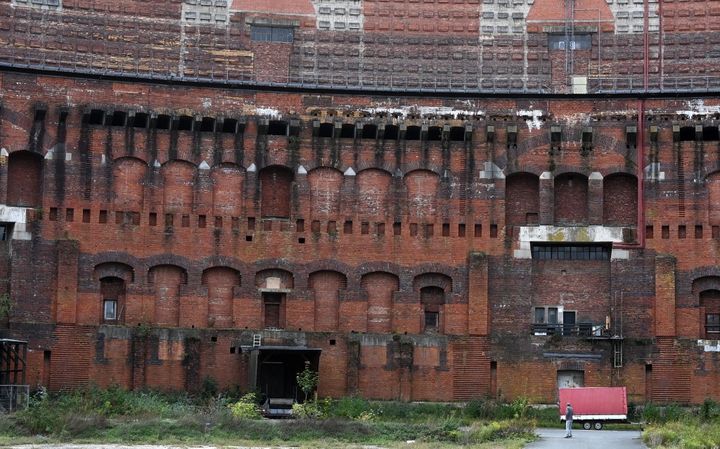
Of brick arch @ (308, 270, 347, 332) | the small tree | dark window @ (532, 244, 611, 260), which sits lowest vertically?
the small tree

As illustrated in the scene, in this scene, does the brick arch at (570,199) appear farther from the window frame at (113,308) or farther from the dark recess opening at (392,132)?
the window frame at (113,308)

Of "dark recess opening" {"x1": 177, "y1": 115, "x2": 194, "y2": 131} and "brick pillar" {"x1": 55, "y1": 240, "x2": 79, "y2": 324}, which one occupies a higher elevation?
"dark recess opening" {"x1": 177, "y1": 115, "x2": 194, "y2": 131}

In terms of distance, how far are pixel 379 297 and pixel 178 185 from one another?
31.9ft

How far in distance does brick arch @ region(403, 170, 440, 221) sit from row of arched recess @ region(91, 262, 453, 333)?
105 inches

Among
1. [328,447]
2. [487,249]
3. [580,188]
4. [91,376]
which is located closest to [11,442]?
[328,447]

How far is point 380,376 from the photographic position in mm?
65500

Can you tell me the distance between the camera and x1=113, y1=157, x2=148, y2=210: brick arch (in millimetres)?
65562

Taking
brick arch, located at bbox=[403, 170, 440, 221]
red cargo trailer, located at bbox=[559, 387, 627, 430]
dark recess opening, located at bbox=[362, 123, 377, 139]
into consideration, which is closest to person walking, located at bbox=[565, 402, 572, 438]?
red cargo trailer, located at bbox=[559, 387, 627, 430]

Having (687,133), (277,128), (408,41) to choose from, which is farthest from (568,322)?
(277,128)

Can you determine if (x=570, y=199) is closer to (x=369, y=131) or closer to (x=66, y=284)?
(x=369, y=131)

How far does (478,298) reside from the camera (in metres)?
66.1

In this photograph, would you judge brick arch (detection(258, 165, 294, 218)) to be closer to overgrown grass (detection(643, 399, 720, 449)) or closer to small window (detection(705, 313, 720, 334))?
overgrown grass (detection(643, 399, 720, 449))

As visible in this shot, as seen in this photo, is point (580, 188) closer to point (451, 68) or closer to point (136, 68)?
point (451, 68)

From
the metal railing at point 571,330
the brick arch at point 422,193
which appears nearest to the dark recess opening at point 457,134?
the brick arch at point 422,193
